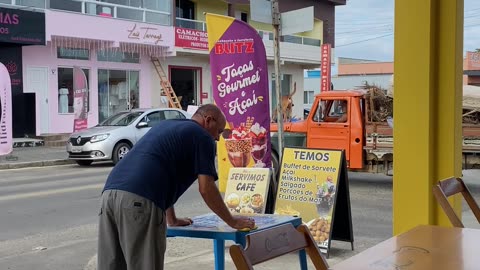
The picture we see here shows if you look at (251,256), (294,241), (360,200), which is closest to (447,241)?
(294,241)

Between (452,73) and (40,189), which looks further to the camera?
(40,189)

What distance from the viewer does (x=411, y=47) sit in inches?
206

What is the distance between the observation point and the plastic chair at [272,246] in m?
2.79

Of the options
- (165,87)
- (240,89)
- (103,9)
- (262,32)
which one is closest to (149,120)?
(103,9)

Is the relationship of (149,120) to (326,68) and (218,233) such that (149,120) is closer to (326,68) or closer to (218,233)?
(218,233)

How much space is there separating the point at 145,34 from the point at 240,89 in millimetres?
18622

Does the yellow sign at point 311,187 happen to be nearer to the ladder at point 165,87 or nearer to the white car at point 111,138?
the white car at point 111,138

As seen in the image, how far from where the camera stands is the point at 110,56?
2586 centimetres

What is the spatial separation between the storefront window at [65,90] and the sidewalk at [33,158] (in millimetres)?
3482

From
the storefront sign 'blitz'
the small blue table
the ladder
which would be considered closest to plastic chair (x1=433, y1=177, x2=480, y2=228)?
the small blue table

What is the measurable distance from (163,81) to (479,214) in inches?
947

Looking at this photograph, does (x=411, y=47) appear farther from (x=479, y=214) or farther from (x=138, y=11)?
(x=138, y=11)

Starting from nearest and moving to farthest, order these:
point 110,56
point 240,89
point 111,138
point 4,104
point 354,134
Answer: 1. point 240,89
2. point 354,134
3. point 111,138
4. point 4,104
5. point 110,56

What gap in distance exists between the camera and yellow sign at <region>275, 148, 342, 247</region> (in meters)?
6.52
